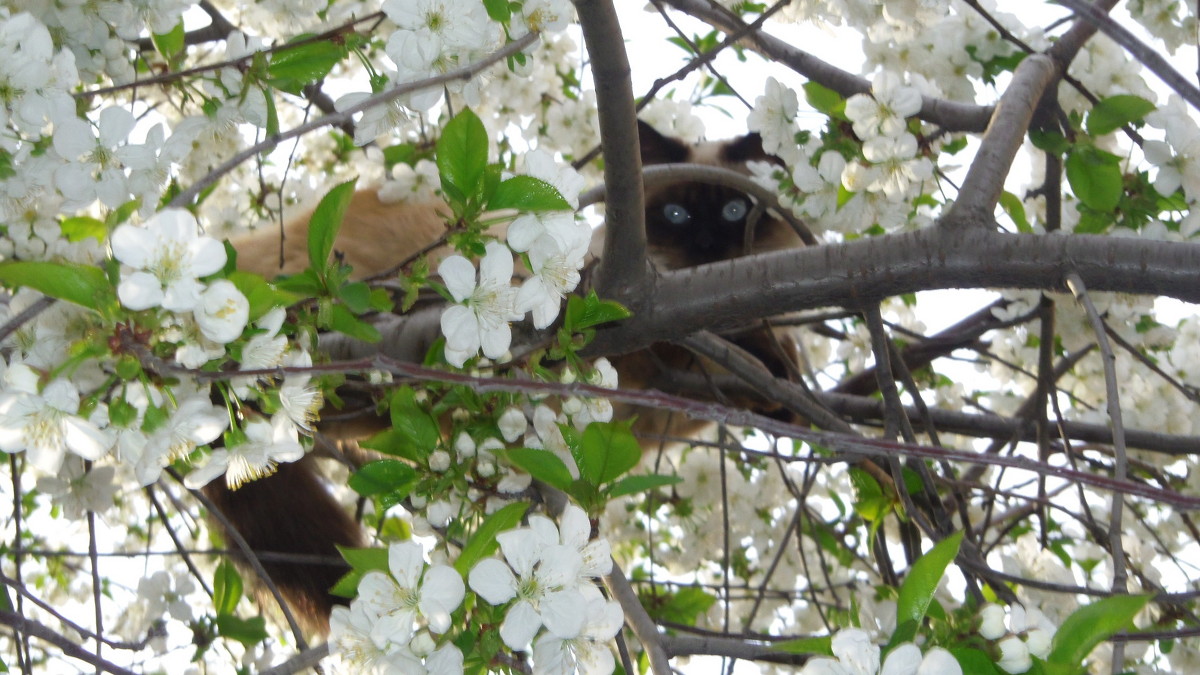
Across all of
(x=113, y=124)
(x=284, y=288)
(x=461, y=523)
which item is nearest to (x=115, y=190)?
(x=113, y=124)

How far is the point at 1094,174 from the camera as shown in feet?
4.19

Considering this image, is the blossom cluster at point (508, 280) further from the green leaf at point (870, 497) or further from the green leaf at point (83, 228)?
the green leaf at point (870, 497)

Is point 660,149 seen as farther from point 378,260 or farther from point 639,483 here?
point 639,483

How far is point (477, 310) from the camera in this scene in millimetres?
866

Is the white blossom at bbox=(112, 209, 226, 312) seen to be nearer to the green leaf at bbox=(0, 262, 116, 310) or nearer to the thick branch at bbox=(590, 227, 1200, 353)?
the green leaf at bbox=(0, 262, 116, 310)

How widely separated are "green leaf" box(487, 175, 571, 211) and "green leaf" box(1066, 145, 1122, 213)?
2.58 ft

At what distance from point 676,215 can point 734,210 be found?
0.46 ft

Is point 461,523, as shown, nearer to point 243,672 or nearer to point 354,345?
point 354,345

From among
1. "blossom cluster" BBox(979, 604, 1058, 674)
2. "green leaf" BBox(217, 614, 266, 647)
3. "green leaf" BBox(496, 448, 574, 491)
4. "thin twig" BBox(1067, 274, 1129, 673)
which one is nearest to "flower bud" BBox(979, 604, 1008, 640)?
"blossom cluster" BBox(979, 604, 1058, 674)

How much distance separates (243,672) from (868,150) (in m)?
1.20

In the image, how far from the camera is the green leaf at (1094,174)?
1269 mm

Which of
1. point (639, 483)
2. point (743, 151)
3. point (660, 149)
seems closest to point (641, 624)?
point (639, 483)

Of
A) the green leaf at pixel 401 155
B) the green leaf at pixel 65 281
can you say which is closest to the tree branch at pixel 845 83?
the green leaf at pixel 401 155

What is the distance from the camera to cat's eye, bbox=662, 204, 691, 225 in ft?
7.82
